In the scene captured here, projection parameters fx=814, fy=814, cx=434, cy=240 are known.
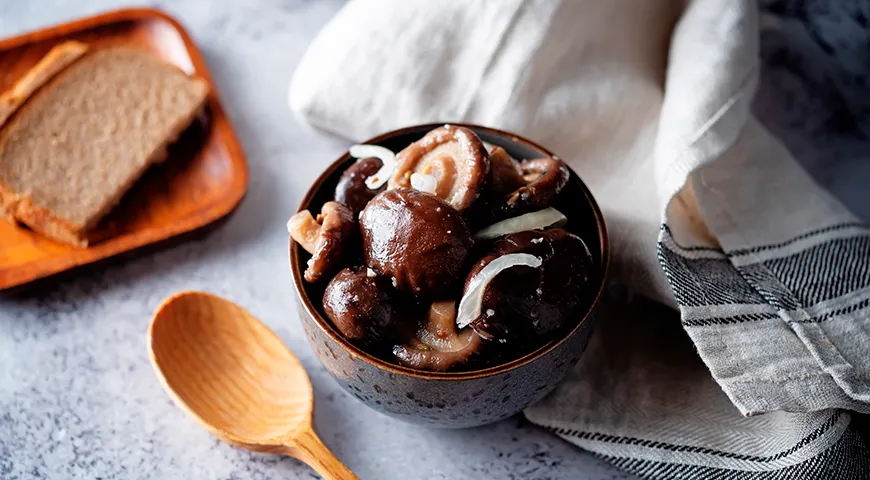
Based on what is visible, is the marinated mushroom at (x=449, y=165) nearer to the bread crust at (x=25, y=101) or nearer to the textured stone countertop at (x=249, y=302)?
the textured stone countertop at (x=249, y=302)

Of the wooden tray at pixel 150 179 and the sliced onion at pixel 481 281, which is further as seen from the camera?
the wooden tray at pixel 150 179

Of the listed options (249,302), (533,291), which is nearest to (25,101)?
(249,302)

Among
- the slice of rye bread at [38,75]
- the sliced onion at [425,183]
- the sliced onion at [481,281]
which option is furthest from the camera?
the slice of rye bread at [38,75]

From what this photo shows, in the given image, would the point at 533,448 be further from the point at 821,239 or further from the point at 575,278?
the point at 821,239

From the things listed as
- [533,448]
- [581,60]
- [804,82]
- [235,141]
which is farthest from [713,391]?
[235,141]

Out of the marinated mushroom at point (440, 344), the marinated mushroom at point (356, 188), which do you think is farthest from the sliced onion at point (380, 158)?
the marinated mushroom at point (440, 344)

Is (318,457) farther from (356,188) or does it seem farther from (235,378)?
(356,188)
